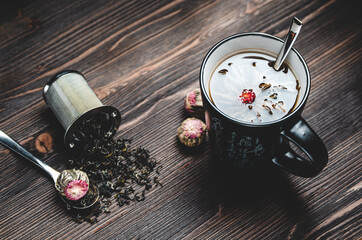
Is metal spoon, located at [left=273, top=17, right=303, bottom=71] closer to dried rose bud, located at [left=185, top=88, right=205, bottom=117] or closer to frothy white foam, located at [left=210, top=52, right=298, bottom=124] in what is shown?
frothy white foam, located at [left=210, top=52, right=298, bottom=124]

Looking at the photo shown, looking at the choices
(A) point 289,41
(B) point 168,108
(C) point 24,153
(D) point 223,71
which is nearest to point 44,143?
(C) point 24,153

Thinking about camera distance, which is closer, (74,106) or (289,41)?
(289,41)

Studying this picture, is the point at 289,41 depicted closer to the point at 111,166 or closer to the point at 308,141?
the point at 308,141

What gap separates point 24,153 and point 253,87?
558mm

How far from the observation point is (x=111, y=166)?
2.69ft

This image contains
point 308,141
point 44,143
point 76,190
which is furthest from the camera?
point 44,143

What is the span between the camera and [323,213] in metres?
0.76

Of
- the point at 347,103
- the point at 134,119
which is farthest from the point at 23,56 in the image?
the point at 347,103

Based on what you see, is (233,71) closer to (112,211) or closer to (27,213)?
(112,211)

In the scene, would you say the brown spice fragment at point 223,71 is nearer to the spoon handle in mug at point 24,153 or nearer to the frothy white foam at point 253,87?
the frothy white foam at point 253,87

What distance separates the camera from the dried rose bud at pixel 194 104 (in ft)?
2.75

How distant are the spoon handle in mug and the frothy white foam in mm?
424

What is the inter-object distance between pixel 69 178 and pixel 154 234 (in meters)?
0.23

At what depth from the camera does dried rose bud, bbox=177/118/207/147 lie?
2.65 feet
